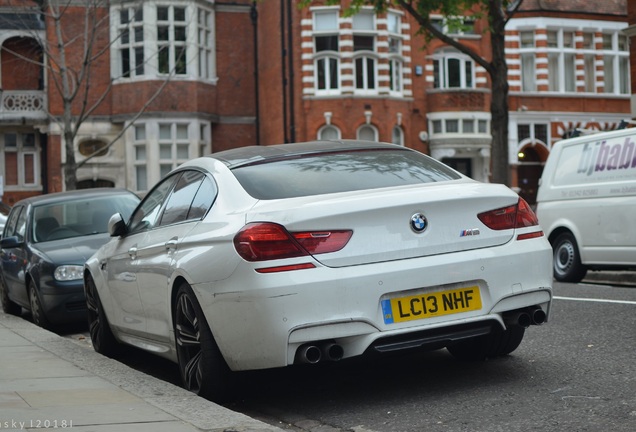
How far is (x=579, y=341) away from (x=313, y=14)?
103 feet

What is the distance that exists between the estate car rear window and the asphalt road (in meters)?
1.10

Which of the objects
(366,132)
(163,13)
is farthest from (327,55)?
(163,13)

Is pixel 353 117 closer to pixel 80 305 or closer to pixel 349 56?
pixel 349 56

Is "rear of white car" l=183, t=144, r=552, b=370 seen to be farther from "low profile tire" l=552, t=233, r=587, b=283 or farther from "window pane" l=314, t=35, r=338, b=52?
"window pane" l=314, t=35, r=338, b=52

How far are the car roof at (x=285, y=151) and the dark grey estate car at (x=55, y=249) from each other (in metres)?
4.74

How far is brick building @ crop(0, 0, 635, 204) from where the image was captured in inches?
1495

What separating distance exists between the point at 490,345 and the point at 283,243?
6.96 ft

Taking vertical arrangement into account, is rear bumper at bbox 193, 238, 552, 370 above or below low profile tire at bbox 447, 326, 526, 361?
above

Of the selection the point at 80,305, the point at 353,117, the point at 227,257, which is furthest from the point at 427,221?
the point at 353,117

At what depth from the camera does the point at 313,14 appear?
37.9 metres

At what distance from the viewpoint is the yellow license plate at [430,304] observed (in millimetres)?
5727

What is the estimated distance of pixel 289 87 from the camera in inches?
1502

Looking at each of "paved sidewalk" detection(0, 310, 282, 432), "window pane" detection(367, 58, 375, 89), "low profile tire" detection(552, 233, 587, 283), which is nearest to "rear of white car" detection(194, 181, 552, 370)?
"paved sidewalk" detection(0, 310, 282, 432)

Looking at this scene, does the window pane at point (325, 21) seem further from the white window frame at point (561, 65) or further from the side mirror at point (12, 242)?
the side mirror at point (12, 242)
